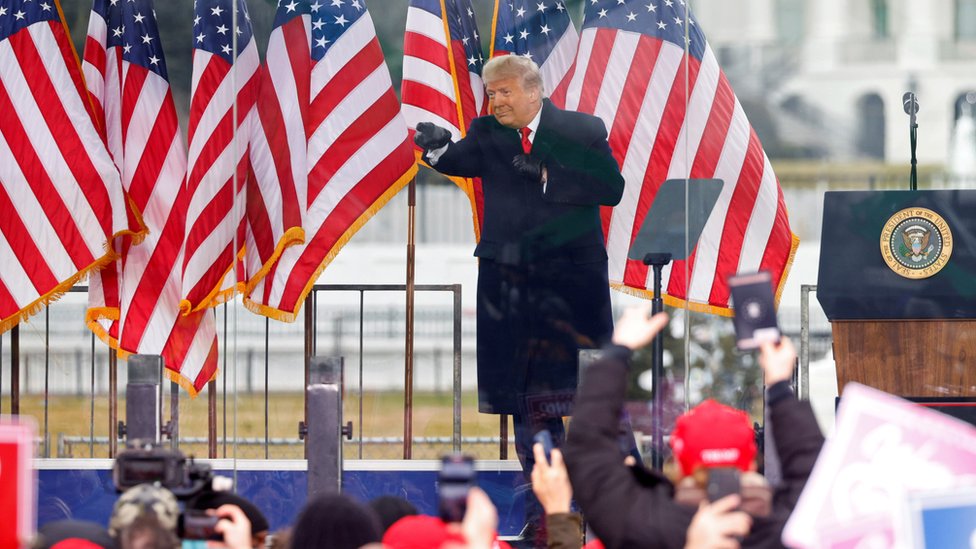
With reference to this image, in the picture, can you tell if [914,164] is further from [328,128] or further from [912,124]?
[328,128]

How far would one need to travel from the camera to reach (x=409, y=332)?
796cm

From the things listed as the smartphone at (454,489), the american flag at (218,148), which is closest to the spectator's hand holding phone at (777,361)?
the smartphone at (454,489)

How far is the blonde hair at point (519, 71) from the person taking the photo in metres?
7.93

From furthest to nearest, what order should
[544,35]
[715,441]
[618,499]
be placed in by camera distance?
1. [544,35]
2. [618,499]
3. [715,441]

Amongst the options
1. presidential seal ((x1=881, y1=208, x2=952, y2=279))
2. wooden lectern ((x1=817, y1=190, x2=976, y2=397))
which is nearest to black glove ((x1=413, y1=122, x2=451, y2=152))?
wooden lectern ((x1=817, y1=190, x2=976, y2=397))

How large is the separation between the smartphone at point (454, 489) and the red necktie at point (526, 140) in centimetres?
358

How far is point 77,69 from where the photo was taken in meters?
8.29

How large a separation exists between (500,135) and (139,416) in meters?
2.32

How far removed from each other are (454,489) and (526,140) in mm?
3719

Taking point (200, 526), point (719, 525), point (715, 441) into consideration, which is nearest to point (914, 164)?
point (715, 441)

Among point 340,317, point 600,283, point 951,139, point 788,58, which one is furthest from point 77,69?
point 951,139

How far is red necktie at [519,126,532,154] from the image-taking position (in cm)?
794

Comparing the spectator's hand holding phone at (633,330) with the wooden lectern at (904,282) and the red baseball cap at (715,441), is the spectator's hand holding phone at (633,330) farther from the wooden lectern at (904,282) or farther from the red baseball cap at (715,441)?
the wooden lectern at (904,282)

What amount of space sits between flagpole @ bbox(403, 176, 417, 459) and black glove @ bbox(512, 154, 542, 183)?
1.81ft
